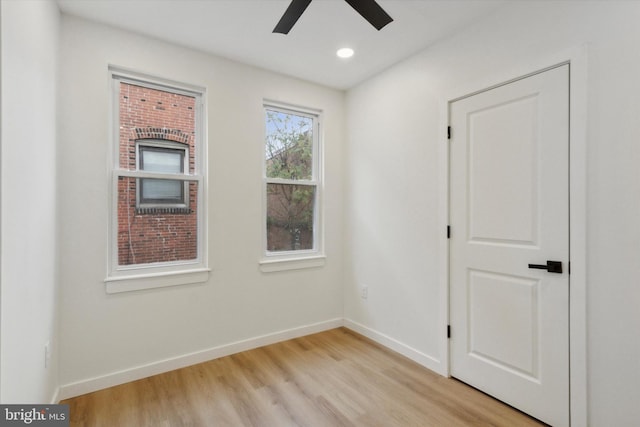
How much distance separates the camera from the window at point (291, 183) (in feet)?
10.6

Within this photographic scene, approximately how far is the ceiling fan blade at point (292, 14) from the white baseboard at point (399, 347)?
2.65 m

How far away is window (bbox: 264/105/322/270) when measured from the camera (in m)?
3.22

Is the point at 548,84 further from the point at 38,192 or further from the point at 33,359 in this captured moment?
the point at 33,359

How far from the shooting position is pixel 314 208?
353 centimetres

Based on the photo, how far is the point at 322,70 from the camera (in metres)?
3.09

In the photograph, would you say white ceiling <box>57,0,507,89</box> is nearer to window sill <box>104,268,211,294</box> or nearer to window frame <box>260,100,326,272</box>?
window frame <box>260,100,326,272</box>

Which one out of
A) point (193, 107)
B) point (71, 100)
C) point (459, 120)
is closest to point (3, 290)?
point (71, 100)

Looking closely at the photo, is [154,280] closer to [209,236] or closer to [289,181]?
[209,236]

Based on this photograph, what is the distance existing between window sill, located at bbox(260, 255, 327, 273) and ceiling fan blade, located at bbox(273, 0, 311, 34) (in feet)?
6.65

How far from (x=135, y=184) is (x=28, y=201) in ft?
3.34

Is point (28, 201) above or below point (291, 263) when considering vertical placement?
above

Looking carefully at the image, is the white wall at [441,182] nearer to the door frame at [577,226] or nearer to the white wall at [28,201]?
the door frame at [577,226]

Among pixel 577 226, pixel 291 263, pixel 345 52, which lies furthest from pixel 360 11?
pixel 291 263

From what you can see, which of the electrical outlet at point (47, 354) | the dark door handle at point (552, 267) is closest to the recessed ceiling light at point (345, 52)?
the dark door handle at point (552, 267)
